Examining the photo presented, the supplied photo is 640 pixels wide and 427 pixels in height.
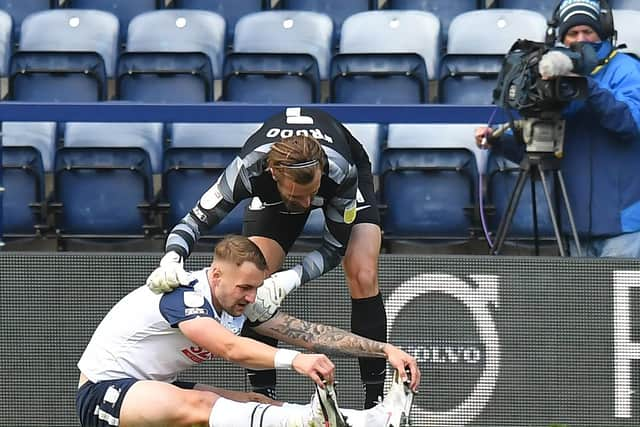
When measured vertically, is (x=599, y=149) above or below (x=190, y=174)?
above

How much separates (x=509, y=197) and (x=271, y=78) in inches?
81.1

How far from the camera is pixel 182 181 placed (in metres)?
9.26

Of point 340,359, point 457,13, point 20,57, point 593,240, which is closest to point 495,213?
point 593,240

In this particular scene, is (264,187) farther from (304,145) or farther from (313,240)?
(313,240)

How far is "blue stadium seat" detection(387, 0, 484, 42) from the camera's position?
11.0 m

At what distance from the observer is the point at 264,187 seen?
22.1ft

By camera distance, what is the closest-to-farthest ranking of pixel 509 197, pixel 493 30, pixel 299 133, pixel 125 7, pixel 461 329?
pixel 299 133
pixel 461 329
pixel 509 197
pixel 493 30
pixel 125 7

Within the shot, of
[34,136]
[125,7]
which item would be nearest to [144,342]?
[34,136]

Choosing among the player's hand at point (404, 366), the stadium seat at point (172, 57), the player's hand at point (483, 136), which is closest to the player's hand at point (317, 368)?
the player's hand at point (404, 366)

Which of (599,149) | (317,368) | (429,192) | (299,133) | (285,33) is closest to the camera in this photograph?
(317,368)

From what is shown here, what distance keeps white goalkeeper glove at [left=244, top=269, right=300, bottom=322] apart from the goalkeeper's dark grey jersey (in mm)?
303

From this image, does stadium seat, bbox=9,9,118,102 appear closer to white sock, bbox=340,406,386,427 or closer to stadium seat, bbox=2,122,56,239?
stadium seat, bbox=2,122,56,239

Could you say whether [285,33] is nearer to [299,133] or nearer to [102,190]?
[102,190]

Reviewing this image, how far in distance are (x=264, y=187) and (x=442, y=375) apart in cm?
194
